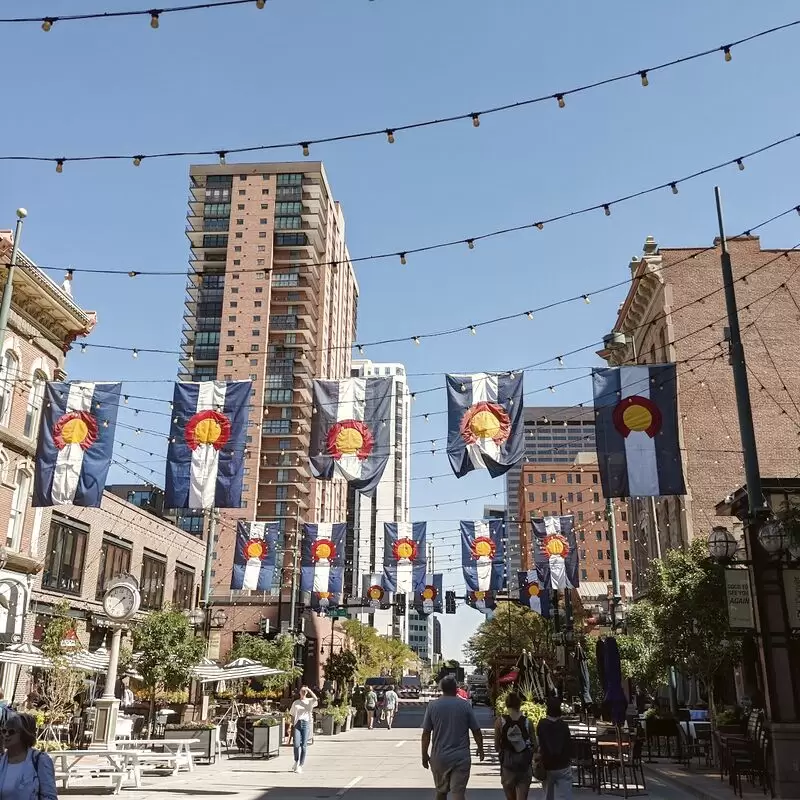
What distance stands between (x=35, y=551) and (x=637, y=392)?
23526 millimetres

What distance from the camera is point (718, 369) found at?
149 feet

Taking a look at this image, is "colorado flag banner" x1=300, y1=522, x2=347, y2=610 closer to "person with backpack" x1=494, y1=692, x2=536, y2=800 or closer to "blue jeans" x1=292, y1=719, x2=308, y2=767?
"blue jeans" x1=292, y1=719, x2=308, y2=767

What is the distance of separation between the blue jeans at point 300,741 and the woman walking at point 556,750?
34.0ft

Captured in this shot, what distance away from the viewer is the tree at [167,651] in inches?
1054

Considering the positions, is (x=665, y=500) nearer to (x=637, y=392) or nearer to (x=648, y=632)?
(x=648, y=632)

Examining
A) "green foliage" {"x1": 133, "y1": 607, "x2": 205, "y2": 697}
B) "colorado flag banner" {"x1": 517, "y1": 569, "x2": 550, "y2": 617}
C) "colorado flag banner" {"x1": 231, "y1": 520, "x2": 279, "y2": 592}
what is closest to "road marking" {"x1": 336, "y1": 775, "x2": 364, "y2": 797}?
"green foliage" {"x1": 133, "y1": 607, "x2": 205, "y2": 697}

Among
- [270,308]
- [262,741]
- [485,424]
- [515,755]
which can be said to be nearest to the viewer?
[515,755]

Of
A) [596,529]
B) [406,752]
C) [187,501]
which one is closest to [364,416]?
[187,501]

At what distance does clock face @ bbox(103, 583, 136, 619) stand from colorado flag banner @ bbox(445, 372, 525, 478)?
8.31 meters

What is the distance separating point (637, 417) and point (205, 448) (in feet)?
36.0

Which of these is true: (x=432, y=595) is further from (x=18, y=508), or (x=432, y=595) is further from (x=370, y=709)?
(x=18, y=508)

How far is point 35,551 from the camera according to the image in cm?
3138

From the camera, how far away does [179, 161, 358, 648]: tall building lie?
98562 mm

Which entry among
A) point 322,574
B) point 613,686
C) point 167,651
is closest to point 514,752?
point 613,686
